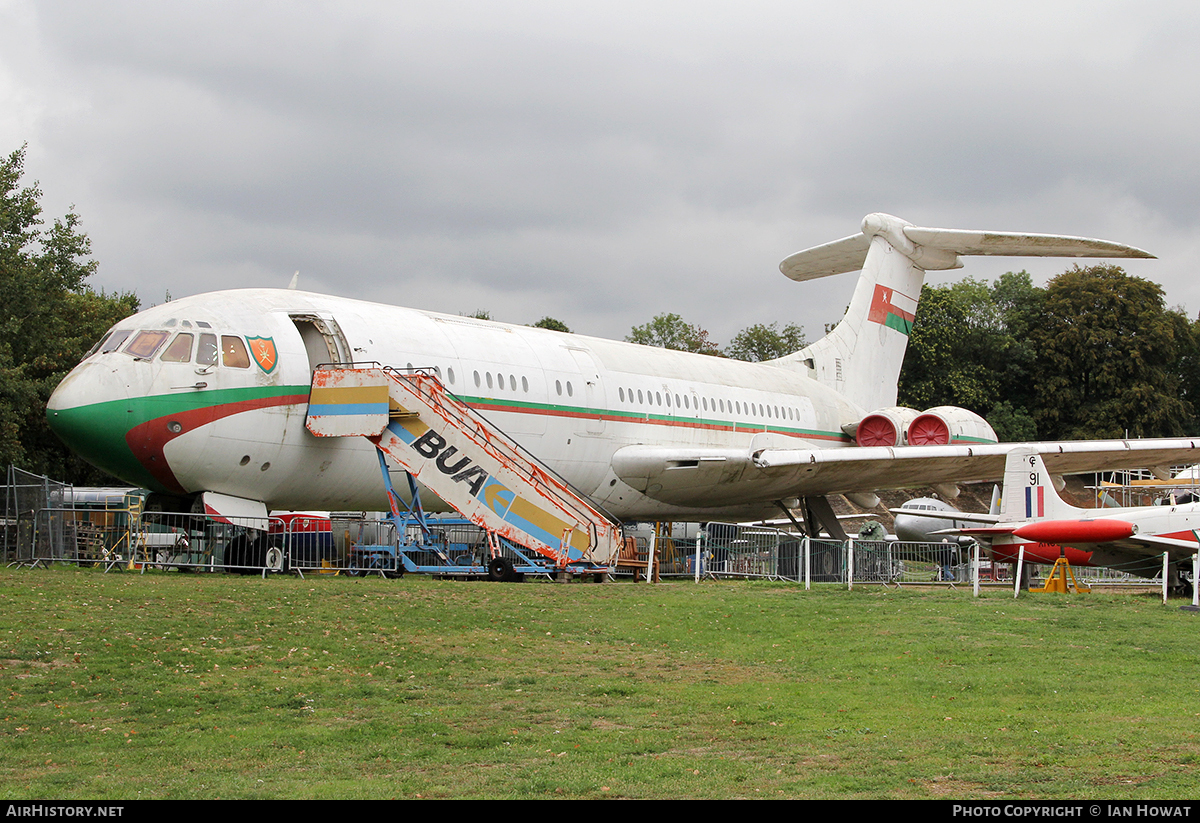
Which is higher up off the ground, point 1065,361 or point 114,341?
point 1065,361

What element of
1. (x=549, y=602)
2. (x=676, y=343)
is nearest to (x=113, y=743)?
(x=549, y=602)

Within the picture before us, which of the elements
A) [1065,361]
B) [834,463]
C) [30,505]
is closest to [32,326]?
[30,505]

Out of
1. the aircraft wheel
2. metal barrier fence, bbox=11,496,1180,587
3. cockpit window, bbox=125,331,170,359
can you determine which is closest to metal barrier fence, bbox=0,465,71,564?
metal barrier fence, bbox=11,496,1180,587

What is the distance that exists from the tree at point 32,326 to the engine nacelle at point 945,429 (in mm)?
23630

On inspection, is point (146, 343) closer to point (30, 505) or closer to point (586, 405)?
point (30, 505)

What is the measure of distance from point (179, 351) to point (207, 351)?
40 cm

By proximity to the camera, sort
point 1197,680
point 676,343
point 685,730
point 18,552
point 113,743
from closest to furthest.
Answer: point 113,743 < point 685,730 < point 1197,680 < point 18,552 < point 676,343

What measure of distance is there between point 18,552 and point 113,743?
46.8 ft

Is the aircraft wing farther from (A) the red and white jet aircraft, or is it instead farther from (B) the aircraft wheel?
(B) the aircraft wheel

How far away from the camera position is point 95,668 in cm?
944

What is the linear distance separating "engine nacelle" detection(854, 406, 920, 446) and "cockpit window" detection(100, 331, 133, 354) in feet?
64.7

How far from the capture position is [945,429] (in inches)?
1121

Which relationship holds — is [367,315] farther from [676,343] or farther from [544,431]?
[676,343]
